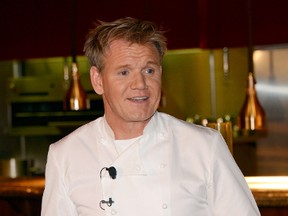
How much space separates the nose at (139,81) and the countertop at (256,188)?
2.03 meters

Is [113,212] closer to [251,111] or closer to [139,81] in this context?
[139,81]

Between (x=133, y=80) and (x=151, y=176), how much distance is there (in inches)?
11.5

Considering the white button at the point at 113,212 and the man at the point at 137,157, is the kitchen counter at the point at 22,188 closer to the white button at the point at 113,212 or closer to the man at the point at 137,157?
the man at the point at 137,157

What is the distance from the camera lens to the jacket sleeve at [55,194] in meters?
2.17

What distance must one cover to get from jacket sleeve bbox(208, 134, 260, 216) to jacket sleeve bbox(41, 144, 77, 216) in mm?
440

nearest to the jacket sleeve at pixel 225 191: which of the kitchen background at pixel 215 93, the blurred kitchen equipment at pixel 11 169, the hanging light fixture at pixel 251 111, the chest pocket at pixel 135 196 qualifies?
the chest pocket at pixel 135 196

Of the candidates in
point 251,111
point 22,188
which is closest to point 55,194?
point 22,188

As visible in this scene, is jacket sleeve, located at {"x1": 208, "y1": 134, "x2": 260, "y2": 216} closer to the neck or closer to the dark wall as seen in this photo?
the neck

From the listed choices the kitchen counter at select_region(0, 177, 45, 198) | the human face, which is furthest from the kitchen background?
the human face

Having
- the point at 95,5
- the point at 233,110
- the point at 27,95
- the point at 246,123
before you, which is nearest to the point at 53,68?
the point at 27,95

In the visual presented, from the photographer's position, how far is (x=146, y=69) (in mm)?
2066

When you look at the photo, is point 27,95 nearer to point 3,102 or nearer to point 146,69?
point 3,102

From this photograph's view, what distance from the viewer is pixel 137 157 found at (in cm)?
213

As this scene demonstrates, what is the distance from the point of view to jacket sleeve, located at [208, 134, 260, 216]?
2.03m
